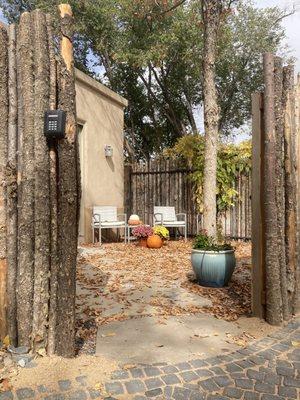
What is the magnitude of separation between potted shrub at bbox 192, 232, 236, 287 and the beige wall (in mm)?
4000

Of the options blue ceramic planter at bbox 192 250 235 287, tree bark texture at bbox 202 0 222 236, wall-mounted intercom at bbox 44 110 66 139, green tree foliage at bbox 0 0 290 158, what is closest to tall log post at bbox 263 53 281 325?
blue ceramic planter at bbox 192 250 235 287

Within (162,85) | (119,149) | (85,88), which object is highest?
(162,85)

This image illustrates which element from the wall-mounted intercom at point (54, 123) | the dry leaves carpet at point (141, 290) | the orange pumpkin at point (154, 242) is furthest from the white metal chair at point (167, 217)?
the wall-mounted intercom at point (54, 123)

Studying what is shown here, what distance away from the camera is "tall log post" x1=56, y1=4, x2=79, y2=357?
2369 millimetres

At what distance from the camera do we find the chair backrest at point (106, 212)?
8.12 m

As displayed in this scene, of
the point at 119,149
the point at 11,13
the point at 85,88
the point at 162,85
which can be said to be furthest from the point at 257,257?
the point at 11,13

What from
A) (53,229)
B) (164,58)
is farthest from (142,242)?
(164,58)

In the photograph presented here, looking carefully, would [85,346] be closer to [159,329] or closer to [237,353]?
[159,329]

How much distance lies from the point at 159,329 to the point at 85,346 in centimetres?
67

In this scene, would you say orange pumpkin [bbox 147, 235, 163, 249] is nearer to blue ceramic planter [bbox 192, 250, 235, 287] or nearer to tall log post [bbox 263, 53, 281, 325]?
blue ceramic planter [bbox 192, 250, 235, 287]

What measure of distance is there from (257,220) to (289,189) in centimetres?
45

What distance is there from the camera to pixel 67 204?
2.38 metres

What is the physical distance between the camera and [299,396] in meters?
2.10

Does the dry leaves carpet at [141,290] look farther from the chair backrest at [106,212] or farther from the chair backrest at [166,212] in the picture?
the chair backrest at [166,212]
